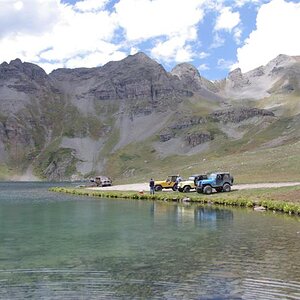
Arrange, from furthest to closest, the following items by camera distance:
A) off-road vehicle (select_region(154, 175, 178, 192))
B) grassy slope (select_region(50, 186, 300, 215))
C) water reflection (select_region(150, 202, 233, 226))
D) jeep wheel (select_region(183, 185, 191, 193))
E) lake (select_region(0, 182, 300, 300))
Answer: off-road vehicle (select_region(154, 175, 178, 192))
jeep wheel (select_region(183, 185, 191, 193))
grassy slope (select_region(50, 186, 300, 215))
water reflection (select_region(150, 202, 233, 226))
lake (select_region(0, 182, 300, 300))

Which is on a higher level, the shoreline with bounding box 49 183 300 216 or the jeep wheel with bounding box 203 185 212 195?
the jeep wheel with bounding box 203 185 212 195

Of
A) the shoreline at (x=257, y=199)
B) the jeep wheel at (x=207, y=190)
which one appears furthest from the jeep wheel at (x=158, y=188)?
the jeep wheel at (x=207, y=190)

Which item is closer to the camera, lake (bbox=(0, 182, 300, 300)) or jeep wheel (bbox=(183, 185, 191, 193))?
lake (bbox=(0, 182, 300, 300))

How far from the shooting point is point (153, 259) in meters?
26.1

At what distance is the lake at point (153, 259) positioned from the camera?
19406mm

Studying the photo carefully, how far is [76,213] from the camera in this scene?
5744 cm

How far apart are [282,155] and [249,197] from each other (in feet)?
191

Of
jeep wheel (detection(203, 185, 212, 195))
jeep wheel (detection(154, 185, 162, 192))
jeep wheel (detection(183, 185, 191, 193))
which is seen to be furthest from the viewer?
jeep wheel (detection(154, 185, 162, 192))

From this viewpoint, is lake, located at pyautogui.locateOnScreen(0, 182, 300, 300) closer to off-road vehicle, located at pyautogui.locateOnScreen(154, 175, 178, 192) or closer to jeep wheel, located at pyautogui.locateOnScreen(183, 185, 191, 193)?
jeep wheel, located at pyautogui.locateOnScreen(183, 185, 191, 193)

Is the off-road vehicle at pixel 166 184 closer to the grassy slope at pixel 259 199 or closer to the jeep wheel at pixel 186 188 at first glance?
the jeep wheel at pixel 186 188

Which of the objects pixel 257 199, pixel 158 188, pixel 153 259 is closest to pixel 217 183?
pixel 257 199

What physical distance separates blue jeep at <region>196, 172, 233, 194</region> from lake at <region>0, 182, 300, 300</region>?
2936 centimetres

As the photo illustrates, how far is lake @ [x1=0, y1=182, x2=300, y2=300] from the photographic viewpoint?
19.4 metres

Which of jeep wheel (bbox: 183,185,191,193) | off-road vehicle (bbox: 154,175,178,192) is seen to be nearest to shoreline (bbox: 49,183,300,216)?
jeep wheel (bbox: 183,185,191,193)
